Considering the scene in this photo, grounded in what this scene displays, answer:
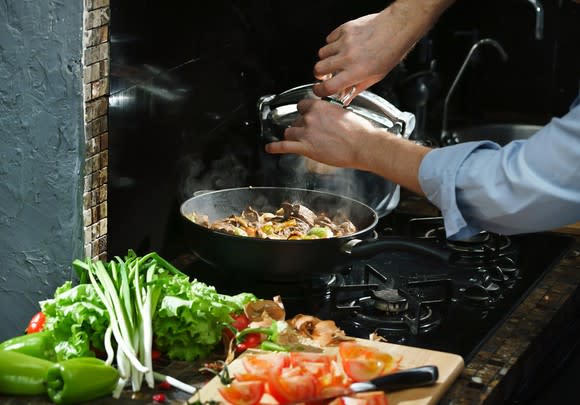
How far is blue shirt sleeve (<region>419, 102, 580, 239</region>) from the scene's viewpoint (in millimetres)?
1747

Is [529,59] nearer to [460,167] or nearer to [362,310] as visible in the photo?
[362,310]

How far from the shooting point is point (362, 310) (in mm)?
2312

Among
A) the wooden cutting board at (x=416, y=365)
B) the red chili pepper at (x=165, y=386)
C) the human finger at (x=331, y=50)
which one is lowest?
the wooden cutting board at (x=416, y=365)

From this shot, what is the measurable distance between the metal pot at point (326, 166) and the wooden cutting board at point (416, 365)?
637 millimetres

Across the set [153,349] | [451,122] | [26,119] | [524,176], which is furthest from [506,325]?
[451,122]

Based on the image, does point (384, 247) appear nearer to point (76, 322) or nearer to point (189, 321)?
point (189, 321)

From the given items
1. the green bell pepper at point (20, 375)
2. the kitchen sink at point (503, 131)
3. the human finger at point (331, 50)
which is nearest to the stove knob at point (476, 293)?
the human finger at point (331, 50)

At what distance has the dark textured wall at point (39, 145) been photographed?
79.4 inches

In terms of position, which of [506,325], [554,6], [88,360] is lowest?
[506,325]

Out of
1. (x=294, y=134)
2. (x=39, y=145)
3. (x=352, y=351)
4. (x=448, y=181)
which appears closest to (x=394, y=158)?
(x=448, y=181)

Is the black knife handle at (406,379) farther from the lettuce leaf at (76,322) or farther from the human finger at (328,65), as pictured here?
the human finger at (328,65)

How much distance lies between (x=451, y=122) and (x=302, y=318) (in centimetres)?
191

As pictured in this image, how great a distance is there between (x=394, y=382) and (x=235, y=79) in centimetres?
116

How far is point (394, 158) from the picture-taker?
78.3 inches
